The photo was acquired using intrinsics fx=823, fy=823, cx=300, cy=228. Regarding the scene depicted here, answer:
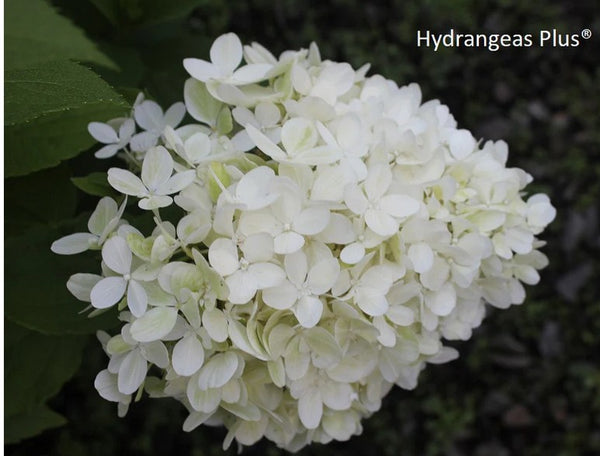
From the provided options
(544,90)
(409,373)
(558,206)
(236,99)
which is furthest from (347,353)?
(544,90)

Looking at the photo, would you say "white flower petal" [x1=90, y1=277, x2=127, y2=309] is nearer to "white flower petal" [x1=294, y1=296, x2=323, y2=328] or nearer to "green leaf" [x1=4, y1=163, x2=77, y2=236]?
"white flower petal" [x1=294, y1=296, x2=323, y2=328]

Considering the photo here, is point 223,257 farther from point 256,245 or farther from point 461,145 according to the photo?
point 461,145

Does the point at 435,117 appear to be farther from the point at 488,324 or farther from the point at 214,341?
the point at 488,324

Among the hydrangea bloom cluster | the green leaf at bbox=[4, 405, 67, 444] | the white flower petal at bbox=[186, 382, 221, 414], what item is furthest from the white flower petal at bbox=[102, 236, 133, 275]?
the green leaf at bbox=[4, 405, 67, 444]

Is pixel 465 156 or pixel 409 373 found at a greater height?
pixel 465 156

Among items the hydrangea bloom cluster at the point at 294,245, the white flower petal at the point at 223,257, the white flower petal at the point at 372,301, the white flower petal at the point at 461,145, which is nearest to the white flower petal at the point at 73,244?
the hydrangea bloom cluster at the point at 294,245

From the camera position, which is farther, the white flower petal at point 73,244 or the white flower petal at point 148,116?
the white flower petal at point 148,116

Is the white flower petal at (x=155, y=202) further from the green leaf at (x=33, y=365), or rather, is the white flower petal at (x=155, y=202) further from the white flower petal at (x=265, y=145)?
the green leaf at (x=33, y=365)
